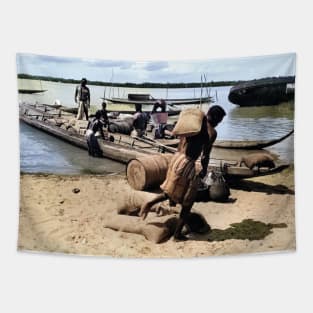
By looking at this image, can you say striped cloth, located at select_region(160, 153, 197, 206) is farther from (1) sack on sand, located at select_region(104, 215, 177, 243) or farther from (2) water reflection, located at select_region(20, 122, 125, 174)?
(2) water reflection, located at select_region(20, 122, 125, 174)

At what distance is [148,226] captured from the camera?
4.07 metres

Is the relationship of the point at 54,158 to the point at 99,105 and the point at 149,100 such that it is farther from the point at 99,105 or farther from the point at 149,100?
the point at 149,100

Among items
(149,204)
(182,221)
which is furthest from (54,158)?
(182,221)

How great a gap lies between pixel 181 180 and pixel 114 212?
1.96 ft

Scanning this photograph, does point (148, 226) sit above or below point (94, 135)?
below

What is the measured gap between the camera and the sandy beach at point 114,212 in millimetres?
4090

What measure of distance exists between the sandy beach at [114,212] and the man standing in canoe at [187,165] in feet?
0.41

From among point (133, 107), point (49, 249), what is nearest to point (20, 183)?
point (49, 249)

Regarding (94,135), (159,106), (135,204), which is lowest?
(135,204)

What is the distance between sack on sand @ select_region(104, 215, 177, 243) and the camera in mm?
4051

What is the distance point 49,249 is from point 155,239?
0.84 metres

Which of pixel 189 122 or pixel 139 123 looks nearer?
pixel 189 122

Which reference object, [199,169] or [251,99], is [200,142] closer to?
[199,169]

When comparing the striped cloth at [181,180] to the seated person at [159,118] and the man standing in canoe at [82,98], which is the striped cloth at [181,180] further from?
the man standing in canoe at [82,98]
